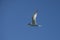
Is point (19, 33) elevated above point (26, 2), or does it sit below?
below

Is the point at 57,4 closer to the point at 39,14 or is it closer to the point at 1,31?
the point at 39,14

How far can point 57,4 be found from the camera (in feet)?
8.45

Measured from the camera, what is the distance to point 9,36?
2.65 meters

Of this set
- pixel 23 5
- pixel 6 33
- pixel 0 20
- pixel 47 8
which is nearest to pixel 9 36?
pixel 6 33

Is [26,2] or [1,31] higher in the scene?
[26,2]

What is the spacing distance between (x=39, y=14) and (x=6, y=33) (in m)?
0.47

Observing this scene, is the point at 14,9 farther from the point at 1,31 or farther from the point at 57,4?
the point at 57,4

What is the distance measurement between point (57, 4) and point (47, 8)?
0.43 ft

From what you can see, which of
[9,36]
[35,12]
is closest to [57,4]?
[35,12]

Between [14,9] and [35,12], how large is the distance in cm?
27

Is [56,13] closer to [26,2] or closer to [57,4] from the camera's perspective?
[57,4]

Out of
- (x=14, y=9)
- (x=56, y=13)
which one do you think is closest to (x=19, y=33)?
(x=14, y=9)

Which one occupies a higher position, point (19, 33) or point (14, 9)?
point (14, 9)

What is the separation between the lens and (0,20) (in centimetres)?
266
